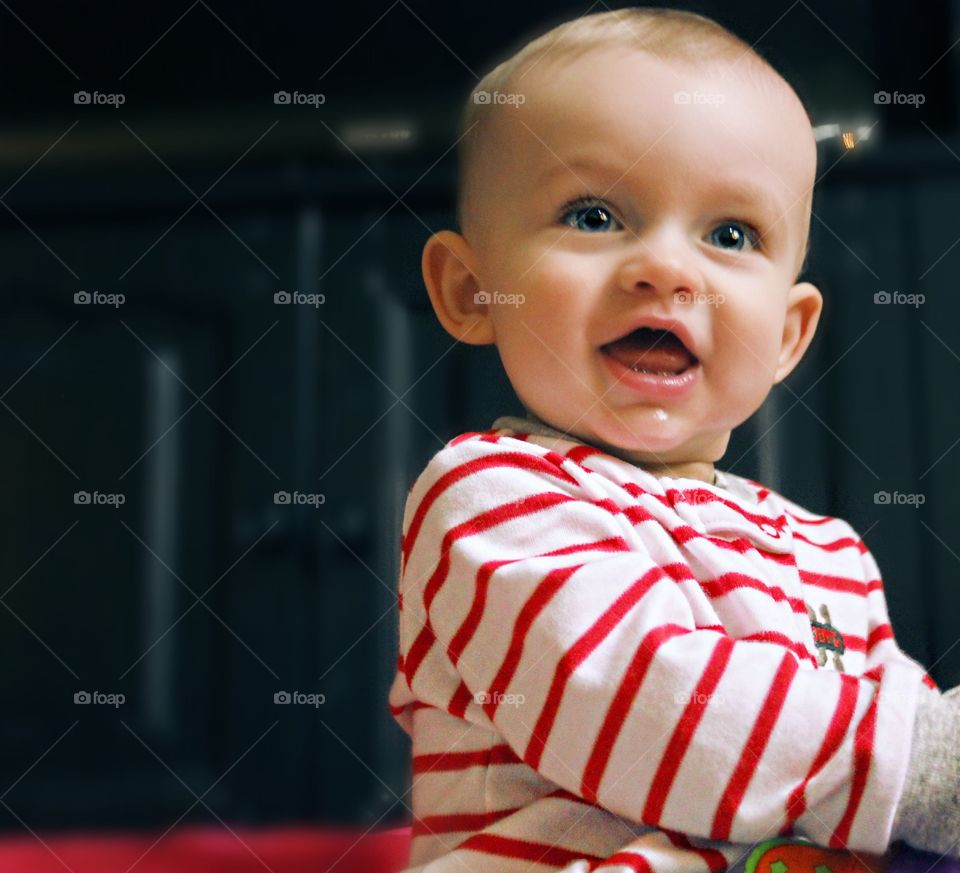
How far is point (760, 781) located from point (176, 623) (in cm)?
63

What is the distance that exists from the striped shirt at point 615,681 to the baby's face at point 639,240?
0.11 feet

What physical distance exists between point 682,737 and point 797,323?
Answer: 1.00 feet

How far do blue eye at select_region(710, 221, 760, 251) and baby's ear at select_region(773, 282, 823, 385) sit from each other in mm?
95

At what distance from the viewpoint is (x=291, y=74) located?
2.92ft

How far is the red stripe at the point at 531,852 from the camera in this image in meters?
0.46

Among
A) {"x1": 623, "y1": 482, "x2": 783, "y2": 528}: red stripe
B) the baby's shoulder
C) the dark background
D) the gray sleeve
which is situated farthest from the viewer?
the dark background

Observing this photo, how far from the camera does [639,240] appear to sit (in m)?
0.52

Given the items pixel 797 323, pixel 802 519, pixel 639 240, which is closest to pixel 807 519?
pixel 802 519

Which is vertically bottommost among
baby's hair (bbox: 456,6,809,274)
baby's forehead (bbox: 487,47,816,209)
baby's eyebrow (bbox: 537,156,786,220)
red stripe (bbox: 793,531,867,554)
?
red stripe (bbox: 793,531,867,554)

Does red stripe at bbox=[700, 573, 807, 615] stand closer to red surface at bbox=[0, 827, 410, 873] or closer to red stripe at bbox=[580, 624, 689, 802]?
red stripe at bbox=[580, 624, 689, 802]

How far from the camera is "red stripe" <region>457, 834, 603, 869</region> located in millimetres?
456

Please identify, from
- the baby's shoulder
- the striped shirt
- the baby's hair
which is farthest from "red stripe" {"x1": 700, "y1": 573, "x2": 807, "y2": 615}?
the baby's hair

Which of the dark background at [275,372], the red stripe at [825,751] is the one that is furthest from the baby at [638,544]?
the dark background at [275,372]

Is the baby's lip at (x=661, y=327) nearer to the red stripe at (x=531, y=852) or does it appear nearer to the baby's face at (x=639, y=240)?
the baby's face at (x=639, y=240)
